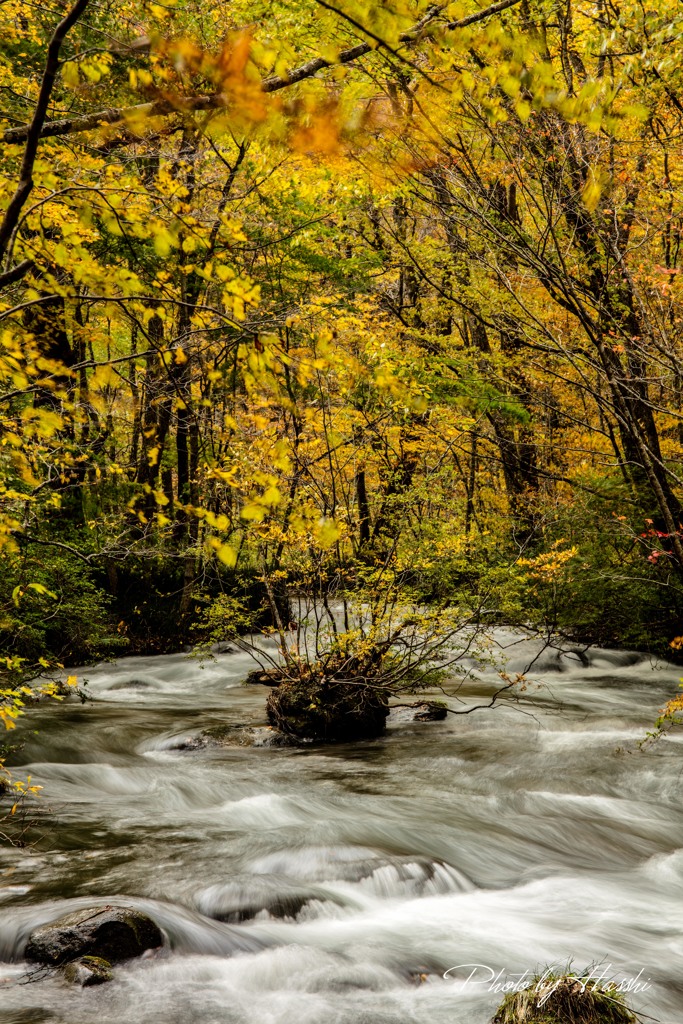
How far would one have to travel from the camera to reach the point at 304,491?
388 inches

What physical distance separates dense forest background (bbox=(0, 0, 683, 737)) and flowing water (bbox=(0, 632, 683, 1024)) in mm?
1486

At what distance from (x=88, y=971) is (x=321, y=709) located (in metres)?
5.94

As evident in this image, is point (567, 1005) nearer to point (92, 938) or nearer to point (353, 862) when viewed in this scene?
point (92, 938)

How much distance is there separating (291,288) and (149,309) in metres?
15.4

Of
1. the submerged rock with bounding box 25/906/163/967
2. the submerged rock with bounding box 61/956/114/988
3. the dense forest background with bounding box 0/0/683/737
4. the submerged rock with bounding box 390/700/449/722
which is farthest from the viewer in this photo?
the submerged rock with bounding box 390/700/449/722

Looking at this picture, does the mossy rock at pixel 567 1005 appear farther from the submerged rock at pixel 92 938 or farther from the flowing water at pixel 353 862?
the submerged rock at pixel 92 938

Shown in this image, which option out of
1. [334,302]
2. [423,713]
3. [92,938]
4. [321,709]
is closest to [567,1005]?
[92,938]

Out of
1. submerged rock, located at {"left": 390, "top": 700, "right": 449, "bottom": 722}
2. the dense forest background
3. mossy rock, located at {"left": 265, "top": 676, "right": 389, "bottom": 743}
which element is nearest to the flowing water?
submerged rock, located at {"left": 390, "top": 700, "right": 449, "bottom": 722}

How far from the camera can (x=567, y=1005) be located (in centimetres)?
311

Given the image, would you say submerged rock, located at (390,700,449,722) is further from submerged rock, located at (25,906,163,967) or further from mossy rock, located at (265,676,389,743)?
submerged rock, located at (25,906,163,967)

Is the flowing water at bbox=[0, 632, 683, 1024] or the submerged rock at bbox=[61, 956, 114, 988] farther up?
the submerged rock at bbox=[61, 956, 114, 988]

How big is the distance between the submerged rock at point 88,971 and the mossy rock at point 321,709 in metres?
5.72

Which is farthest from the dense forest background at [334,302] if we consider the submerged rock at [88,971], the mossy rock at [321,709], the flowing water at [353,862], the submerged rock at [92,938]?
the submerged rock at [88,971]

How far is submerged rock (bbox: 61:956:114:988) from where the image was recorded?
4203mm
